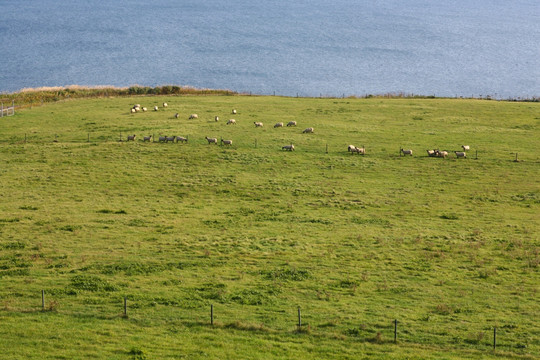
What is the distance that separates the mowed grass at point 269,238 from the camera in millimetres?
28078

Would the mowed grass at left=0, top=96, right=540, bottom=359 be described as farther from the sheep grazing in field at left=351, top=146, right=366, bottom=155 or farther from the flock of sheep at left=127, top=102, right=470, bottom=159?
the sheep grazing in field at left=351, top=146, right=366, bottom=155

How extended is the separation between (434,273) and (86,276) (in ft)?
68.2

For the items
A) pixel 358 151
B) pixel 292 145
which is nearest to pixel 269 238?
pixel 292 145

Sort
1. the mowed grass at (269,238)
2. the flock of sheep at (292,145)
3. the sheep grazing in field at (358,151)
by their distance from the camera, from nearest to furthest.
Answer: the mowed grass at (269,238) < the flock of sheep at (292,145) < the sheep grazing in field at (358,151)

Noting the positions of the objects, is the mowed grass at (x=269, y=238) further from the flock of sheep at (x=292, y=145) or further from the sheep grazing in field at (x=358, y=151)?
the sheep grazing in field at (x=358, y=151)

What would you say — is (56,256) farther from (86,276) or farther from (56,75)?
(56,75)

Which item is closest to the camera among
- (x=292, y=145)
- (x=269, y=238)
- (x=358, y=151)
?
(x=269, y=238)

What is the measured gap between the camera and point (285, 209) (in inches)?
1928

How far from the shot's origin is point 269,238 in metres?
42.3

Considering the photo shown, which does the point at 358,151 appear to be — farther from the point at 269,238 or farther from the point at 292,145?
the point at 269,238

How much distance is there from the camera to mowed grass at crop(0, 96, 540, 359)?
28078 millimetres

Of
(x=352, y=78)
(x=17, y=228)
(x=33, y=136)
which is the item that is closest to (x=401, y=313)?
(x=17, y=228)

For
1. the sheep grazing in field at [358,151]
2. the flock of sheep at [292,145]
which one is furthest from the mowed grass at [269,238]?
the sheep grazing in field at [358,151]

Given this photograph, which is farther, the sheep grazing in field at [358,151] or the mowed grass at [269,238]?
the sheep grazing in field at [358,151]
